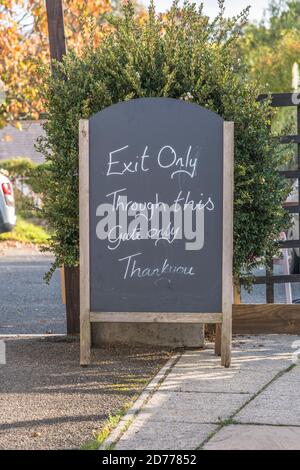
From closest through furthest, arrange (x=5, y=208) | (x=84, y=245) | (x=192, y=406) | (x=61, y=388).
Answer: (x=192, y=406), (x=61, y=388), (x=84, y=245), (x=5, y=208)

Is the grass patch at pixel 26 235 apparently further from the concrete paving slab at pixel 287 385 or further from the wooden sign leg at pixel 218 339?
the concrete paving slab at pixel 287 385

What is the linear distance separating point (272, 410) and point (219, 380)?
89cm

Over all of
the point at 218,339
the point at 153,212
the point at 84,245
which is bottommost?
the point at 218,339

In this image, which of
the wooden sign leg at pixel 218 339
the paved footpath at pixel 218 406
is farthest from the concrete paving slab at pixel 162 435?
the wooden sign leg at pixel 218 339

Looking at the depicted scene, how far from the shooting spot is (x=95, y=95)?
7.05 meters

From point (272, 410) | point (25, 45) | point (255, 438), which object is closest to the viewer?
point (255, 438)

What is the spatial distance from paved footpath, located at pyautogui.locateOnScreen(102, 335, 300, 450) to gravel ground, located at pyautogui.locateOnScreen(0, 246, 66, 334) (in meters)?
2.40

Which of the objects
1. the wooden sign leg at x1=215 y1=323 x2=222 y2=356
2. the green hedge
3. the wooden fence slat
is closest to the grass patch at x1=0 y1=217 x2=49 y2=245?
the wooden fence slat

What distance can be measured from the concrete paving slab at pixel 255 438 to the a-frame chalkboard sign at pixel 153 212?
1601 millimetres

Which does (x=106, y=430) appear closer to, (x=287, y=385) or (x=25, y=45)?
(x=287, y=385)

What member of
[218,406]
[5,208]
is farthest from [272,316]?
[218,406]

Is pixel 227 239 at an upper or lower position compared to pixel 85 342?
upper

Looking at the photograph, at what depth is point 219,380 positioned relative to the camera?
6137 mm

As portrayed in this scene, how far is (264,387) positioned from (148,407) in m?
0.91
